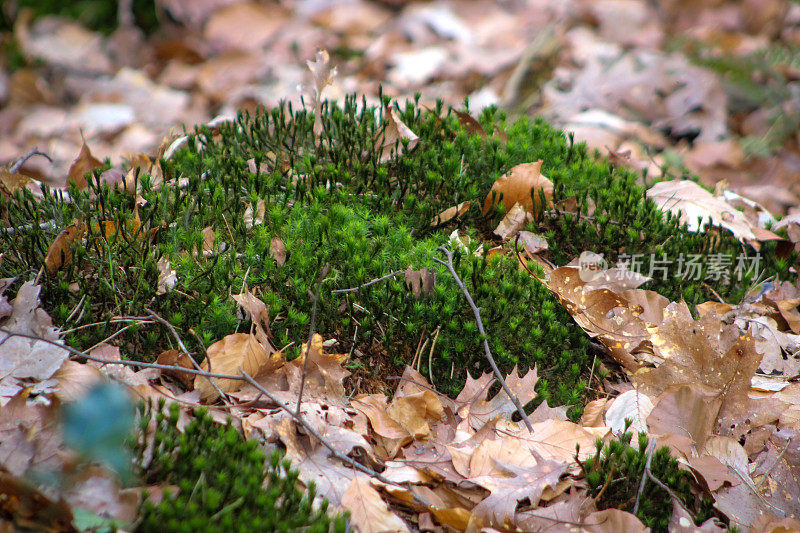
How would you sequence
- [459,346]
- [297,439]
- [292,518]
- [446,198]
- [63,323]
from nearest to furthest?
[292,518] < [297,439] < [63,323] < [459,346] < [446,198]

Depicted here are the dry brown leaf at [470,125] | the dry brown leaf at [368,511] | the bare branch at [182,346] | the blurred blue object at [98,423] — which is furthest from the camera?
the dry brown leaf at [470,125]

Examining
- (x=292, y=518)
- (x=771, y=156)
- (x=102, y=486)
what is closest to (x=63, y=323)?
(x=102, y=486)

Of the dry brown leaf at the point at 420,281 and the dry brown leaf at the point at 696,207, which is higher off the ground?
the dry brown leaf at the point at 696,207

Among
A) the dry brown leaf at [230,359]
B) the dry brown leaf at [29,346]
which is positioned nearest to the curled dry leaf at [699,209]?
the dry brown leaf at [230,359]

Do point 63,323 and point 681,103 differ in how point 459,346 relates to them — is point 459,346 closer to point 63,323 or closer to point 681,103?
point 63,323

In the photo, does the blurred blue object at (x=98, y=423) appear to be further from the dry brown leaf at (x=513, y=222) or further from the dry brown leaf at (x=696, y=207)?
the dry brown leaf at (x=696, y=207)

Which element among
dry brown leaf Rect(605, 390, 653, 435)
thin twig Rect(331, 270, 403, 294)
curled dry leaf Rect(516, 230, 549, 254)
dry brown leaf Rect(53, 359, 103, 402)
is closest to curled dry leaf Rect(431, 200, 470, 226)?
curled dry leaf Rect(516, 230, 549, 254)
